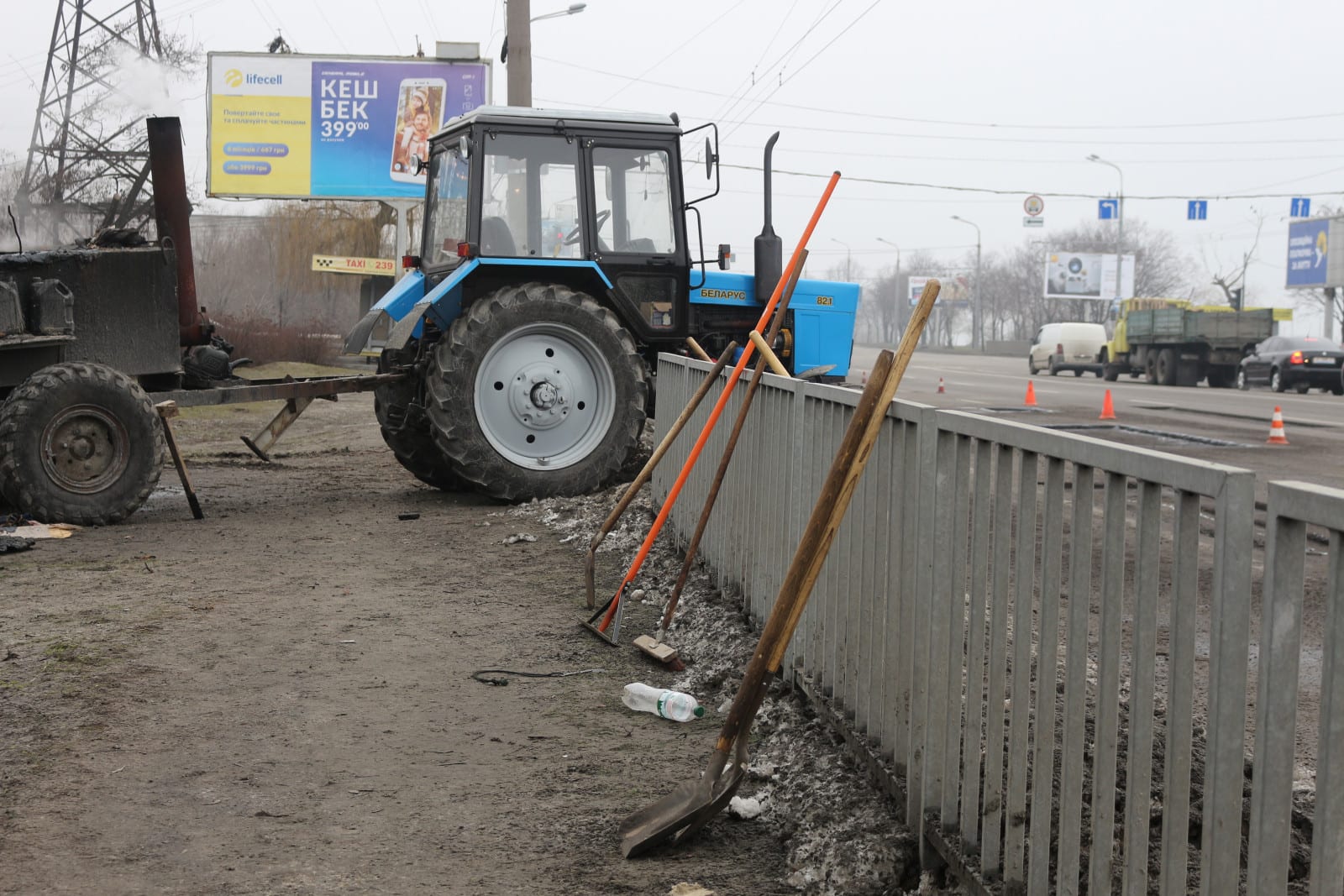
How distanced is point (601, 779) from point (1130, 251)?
316 feet

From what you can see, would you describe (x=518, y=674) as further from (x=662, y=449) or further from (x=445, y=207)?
(x=445, y=207)

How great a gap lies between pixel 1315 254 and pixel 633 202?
7008 centimetres

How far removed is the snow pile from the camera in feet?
10.4

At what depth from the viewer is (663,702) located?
461 centimetres

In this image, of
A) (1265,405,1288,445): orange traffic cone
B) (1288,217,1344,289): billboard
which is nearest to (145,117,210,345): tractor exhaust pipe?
(1265,405,1288,445): orange traffic cone

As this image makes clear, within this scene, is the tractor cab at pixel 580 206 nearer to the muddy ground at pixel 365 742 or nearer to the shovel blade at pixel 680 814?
the muddy ground at pixel 365 742

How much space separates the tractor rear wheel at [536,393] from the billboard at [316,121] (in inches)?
843

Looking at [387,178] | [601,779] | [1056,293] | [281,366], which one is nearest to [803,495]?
[601,779]

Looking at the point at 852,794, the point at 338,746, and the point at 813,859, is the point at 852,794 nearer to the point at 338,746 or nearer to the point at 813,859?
the point at 813,859

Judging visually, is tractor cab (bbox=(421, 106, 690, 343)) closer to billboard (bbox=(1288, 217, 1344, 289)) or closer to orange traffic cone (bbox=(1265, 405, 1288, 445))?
orange traffic cone (bbox=(1265, 405, 1288, 445))

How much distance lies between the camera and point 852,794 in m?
3.54

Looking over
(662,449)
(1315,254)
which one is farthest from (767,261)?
(1315,254)

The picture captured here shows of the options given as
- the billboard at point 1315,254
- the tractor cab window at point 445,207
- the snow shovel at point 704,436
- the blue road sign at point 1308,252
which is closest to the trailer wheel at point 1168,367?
the tractor cab window at point 445,207

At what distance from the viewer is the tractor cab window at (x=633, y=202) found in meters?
9.80
